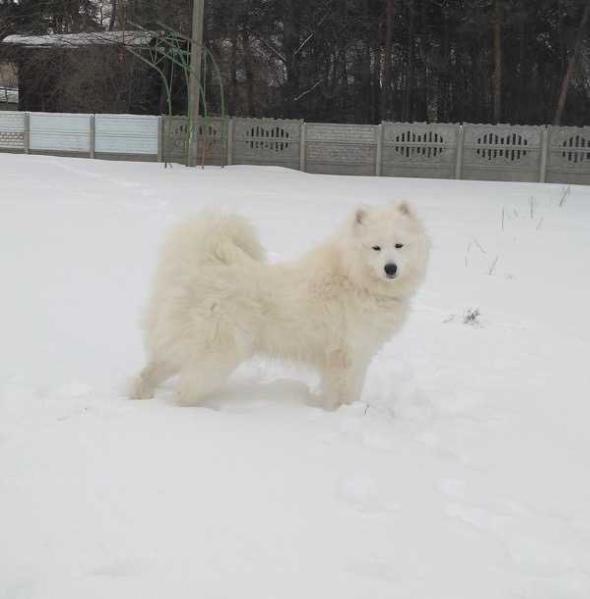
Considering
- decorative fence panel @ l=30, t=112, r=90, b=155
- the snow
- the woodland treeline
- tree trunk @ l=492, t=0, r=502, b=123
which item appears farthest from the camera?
the woodland treeline

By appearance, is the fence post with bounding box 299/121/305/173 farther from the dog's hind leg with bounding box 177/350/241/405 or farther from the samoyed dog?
A: the dog's hind leg with bounding box 177/350/241/405

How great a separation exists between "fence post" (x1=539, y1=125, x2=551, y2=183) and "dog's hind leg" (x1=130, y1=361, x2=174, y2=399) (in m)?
16.5

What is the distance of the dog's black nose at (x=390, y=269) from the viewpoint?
11.1ft

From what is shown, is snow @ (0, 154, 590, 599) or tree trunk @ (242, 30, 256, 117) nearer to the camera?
snow @ (0, 154, 590, 599)

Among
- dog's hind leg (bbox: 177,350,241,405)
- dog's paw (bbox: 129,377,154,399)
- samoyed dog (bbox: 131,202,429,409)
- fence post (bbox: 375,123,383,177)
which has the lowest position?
dog's paw (bbox: 129,377,154,399)

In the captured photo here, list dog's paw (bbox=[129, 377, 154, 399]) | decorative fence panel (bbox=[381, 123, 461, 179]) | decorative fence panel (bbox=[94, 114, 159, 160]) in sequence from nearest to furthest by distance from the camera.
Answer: dog's paw (bbox=[129, 377, 154, 399])
decorative fence panel (bbox=[381, 123, 461, 179])
decorative fence panel (bbox=[94, 114, 159, 160])

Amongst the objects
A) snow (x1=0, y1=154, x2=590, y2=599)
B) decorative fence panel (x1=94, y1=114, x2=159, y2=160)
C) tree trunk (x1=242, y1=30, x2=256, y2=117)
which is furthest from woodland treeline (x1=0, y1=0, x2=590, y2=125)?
snow (x1=0, y1=154, x2=590, y2=599)

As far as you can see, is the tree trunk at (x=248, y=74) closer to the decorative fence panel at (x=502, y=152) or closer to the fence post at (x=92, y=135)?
the fence post at (x=92, y=135)

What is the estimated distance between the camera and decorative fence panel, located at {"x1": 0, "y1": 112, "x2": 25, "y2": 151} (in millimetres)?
19797

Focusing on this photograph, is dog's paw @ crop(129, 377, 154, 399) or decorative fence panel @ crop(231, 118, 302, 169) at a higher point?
decorative fence panel @ crop(231, 118, 302, 169)

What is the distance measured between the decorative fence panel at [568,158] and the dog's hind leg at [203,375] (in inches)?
660

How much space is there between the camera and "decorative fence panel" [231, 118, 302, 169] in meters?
18.9

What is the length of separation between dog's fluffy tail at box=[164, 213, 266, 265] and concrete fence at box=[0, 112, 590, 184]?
15.5 meters

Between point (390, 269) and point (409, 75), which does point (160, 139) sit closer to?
point (409, 75)
